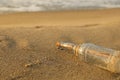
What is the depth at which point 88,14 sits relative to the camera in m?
4.96

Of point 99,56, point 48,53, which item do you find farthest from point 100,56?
point 48,53

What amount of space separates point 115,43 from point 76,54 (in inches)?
22.6

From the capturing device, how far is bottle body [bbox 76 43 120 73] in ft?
7.32

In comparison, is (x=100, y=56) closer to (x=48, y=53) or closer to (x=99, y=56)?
(x=99, y=56)

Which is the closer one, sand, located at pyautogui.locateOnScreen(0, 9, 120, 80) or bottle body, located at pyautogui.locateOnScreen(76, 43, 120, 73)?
bottle body, located at pyautogui.locateOnScreen(76, 43, 120, 73)

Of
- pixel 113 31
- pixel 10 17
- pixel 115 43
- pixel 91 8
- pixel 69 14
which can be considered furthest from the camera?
pixel 91 8

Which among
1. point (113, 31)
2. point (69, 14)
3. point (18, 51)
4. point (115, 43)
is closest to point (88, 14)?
point (69, 14)

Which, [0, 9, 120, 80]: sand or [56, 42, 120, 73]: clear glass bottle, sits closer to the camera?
[56, 42, 120, 73]: clear glass bottle

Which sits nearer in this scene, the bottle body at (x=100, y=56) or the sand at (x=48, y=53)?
the bottle body at (x=100, y=56)

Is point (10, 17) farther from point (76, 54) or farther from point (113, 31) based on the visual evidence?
point (76, 54)

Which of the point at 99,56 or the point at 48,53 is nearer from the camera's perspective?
the point at 99,56

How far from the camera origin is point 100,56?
2.35 m

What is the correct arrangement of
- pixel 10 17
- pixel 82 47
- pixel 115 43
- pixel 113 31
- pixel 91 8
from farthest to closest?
pixel 91 8, pixel 10 17, pixel 113 31, pixel 115 43, pixel 82 47

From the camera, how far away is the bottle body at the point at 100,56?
223 cm
